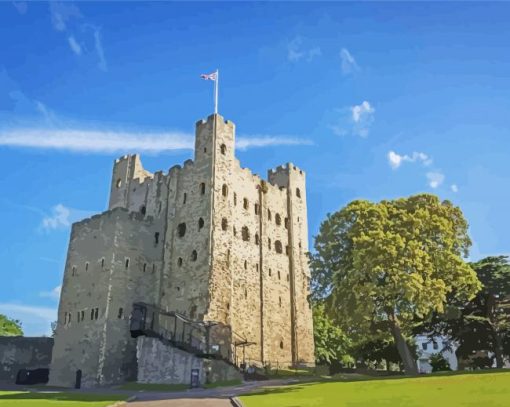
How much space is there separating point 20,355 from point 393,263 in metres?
43.9

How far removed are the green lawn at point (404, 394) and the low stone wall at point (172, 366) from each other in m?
9.46

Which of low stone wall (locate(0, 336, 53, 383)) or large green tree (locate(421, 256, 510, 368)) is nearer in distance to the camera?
large green tree (locate(421, 256, 510, 368))

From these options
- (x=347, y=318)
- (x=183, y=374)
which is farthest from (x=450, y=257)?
(x=183, y=374)

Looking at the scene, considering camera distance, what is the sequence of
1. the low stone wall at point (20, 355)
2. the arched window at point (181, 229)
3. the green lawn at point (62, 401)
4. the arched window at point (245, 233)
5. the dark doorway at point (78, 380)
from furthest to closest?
the low stone wall at point (20, 355)
the arched window at point (245, 233)
the arched window at point (181, 229)
the dark doorway at point (78, 380)
the green lawn at point (62, 401)

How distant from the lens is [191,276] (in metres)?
45.4

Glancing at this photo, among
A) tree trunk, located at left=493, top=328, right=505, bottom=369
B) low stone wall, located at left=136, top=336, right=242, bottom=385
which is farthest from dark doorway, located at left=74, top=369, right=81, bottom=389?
tree trunk, located at left=493, top=328, right=505, bottom=369

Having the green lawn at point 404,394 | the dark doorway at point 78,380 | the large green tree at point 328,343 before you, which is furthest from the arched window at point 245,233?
the green lawn at point 404,394

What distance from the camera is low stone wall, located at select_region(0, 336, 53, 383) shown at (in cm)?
5347

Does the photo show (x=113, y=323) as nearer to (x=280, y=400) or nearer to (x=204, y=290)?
(x=204, y=290)

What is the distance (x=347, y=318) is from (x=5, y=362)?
40368 millimetres

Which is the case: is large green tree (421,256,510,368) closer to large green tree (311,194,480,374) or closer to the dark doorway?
large green tree (311,194,480,374)

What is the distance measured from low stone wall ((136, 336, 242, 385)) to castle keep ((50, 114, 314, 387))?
29.4 inches

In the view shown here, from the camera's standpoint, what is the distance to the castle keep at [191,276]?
4288cm

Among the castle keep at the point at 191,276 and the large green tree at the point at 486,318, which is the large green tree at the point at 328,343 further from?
the large green tree at the point at 486,318
